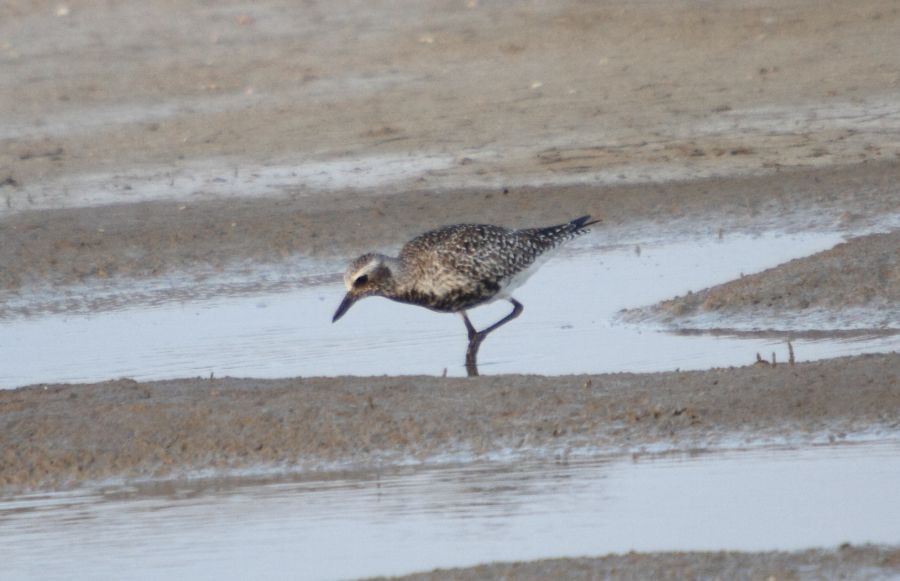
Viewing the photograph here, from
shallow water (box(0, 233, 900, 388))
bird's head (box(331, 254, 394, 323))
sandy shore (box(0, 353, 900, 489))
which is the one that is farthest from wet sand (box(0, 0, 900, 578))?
bird's head (box(331, 254, 394, 323))

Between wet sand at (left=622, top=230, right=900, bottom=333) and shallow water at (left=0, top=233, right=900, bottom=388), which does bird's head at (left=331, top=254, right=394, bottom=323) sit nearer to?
shallow water at (left=0, top=233, right=900, bottom=388)

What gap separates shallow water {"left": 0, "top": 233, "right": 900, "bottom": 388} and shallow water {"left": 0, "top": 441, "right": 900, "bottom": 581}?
6.11ft

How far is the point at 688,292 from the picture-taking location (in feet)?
33.9

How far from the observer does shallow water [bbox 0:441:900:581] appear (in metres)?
6.17

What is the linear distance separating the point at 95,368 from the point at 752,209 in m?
5.17

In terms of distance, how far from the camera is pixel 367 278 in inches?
386

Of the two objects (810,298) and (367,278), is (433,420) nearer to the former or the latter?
(367,278)

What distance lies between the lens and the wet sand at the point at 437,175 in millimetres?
7660

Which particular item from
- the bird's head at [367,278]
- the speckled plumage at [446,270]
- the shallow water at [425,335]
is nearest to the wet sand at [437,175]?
the shallow water at [425,335]

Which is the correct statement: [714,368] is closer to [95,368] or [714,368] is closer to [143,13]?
[95,368]

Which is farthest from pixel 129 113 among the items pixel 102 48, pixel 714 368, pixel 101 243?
pixel 714 368

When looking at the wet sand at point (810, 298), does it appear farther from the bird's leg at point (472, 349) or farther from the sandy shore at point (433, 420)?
the sandy shore at point (433, 420)

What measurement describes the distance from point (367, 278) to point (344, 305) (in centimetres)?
20

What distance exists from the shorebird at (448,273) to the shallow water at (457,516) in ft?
8.50
